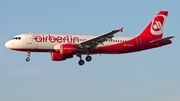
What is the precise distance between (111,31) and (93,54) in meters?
8.67

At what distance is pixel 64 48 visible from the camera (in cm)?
8525

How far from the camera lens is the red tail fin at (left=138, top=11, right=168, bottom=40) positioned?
9356 cm

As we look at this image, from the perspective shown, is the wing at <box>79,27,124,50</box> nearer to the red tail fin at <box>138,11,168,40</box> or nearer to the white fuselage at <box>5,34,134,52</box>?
the white fuselage at <box>5,34,134,52</box>

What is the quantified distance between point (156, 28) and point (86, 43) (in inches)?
542

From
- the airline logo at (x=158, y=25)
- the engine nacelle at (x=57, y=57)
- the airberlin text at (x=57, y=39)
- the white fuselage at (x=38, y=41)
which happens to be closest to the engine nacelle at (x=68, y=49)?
the white fuselage at (x=38, y=41)

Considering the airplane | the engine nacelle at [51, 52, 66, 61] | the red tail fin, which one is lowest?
the engine nacelle at [51, 52, 66, 61]

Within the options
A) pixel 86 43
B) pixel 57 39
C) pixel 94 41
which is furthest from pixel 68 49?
pixel 94 41

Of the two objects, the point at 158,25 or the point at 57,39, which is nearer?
the point at 57,39

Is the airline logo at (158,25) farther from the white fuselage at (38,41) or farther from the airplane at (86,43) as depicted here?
the white fuselage at (38,41)

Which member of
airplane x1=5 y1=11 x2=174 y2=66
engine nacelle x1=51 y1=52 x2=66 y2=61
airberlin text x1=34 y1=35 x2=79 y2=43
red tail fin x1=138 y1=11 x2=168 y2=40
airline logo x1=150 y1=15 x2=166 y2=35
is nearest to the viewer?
airplane x1=5 y1=11 x2=174 y2=66

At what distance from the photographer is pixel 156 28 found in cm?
9462

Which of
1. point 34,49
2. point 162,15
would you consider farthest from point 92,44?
point 162,15

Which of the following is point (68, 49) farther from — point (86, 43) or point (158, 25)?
point (158, 25)

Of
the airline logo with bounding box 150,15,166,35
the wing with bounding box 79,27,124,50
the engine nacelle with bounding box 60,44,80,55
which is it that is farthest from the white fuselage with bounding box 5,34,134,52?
the airline logo with bounding box 150,15,166,35
